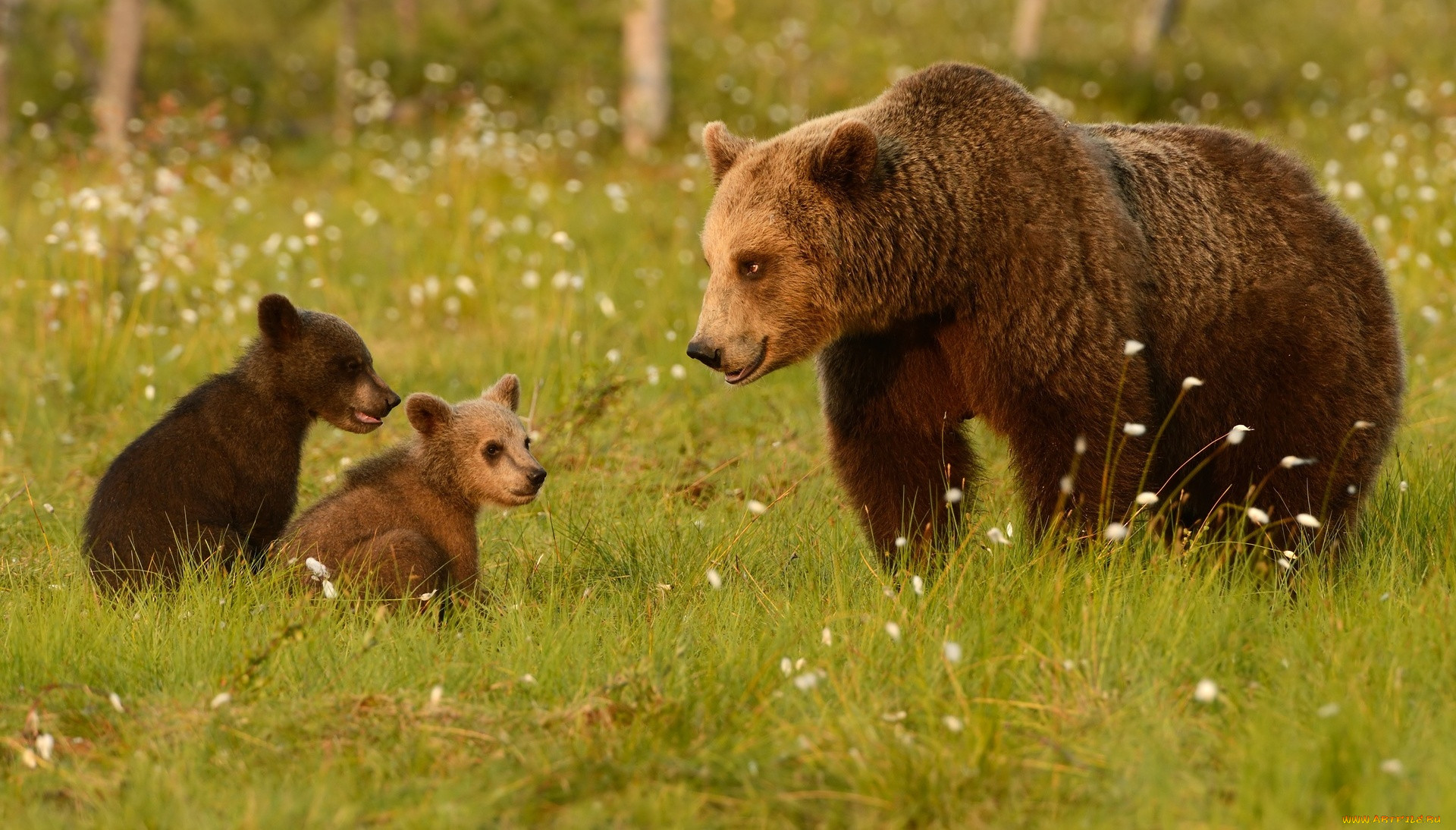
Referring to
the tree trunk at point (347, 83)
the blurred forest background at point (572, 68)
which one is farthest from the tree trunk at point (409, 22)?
the tree trunk at point (347, 83)

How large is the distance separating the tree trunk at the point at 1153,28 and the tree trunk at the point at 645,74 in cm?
592

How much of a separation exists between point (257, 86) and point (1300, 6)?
18.9m

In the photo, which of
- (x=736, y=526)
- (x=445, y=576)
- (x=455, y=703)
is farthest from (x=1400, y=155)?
(x=455, y=703)

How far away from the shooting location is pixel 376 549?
5066 millimetres

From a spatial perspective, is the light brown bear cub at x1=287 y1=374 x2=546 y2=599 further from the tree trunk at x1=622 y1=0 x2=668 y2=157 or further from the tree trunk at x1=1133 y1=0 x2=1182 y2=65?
the tree trunk at x1=1133 y1=0 x2=1182 y2=65

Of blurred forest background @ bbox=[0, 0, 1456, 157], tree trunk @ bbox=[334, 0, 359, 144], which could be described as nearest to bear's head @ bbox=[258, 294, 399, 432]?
blurred forest background @ bbox=[0, 0, 1456, 157]

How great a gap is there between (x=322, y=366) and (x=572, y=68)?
11998 mm

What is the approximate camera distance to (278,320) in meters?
5.75

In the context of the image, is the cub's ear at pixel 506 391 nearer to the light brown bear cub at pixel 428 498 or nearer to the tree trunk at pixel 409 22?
the light brown bear cub at pixel 428 498

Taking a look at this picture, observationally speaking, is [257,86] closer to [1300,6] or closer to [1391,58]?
[1391,58]

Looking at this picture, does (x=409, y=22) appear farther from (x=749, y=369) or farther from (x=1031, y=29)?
(x=749, y=369)

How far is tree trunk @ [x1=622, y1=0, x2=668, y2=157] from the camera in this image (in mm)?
14984

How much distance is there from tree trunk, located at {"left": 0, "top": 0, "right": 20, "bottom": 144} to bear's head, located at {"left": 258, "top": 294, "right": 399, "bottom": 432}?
9.01 m

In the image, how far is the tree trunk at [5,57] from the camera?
13.1m
